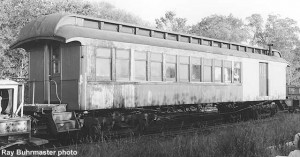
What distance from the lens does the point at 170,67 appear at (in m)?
11.8

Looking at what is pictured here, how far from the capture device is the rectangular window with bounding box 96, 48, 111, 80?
9555 millimetres

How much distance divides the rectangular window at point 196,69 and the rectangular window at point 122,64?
130 inches

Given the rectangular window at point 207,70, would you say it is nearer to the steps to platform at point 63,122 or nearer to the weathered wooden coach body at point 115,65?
the weathered wooden coach body at point 115,65

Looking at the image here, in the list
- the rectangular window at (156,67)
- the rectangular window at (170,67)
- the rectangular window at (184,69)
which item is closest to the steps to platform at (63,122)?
the rectangular window at (156,67)

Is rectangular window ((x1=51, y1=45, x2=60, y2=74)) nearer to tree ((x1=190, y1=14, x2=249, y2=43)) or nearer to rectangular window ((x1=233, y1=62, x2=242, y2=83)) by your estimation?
rectangular window ((x1=233, y1=62, x2=242, y2=83))

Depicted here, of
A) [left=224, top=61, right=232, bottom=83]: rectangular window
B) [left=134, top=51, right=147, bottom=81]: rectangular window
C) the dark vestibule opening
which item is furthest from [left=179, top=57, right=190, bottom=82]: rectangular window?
the dark vestibule opening

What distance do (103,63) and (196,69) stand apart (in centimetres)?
446

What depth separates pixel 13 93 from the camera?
7.29 meters

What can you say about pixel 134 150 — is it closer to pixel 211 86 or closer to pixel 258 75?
pixel 211 86

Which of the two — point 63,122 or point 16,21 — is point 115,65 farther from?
point 16,21

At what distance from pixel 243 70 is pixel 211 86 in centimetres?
269

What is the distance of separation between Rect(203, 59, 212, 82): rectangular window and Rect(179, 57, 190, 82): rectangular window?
1.01 meters

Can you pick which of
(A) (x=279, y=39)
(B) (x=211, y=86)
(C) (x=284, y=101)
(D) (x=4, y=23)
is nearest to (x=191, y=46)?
(B) (x=211, y=86)

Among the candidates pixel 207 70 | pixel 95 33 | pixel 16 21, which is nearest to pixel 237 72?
pixel 207 70
